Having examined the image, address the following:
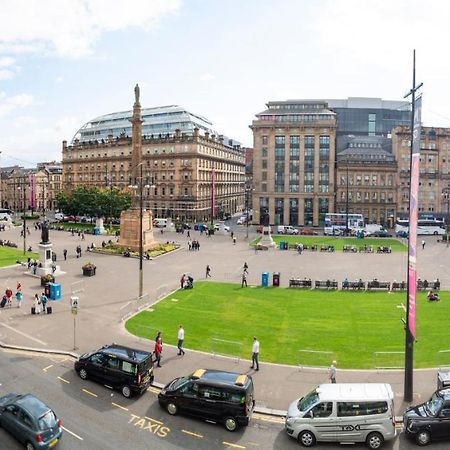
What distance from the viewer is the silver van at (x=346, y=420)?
1627 cm

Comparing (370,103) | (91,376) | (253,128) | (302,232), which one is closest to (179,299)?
(91,376)

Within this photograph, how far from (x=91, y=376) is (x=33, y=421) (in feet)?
17.7

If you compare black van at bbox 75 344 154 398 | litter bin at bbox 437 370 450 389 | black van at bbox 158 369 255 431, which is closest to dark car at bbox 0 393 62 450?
black van at bbox 75 344 154 398

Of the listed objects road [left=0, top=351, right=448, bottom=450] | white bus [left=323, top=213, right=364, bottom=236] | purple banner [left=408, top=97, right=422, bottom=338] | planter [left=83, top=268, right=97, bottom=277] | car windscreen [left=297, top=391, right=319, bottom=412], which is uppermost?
purple banner [left=408, top=97, right=422, bottom=338]

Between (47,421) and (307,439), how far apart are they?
874 cm

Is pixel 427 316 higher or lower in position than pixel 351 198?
lower

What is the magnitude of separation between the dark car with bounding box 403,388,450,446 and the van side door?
2640 millimetres

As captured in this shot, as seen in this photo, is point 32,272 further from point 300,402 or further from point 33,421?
point 300,402

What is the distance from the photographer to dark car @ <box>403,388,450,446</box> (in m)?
16.3

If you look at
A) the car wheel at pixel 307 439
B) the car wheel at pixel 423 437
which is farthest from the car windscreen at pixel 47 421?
the car wheel at pixel 423 437

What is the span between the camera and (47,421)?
1602 cm

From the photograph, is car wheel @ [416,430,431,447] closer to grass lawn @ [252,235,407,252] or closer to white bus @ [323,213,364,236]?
grass lawn @ [252,235,407,252]

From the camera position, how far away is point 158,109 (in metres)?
126

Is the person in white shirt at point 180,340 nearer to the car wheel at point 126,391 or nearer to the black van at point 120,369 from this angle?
the black van at point 120,369
